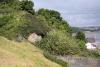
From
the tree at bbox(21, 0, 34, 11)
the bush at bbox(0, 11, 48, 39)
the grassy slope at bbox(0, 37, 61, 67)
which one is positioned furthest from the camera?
the tree at bbox(21, 0, 34, 11)

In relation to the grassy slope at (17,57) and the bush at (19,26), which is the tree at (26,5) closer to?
the bush at (19,26)

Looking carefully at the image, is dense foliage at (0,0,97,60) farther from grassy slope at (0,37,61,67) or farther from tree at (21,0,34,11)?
tree at (21,0,34,11)

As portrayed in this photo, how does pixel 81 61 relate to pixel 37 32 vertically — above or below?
below

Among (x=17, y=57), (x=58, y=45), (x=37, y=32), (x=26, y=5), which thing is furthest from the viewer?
(x=26, y=5)

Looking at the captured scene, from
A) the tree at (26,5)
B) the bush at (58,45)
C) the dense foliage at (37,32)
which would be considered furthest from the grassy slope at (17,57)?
the tree at (26,5)

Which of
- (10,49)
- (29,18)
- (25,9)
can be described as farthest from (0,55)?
(25,9)

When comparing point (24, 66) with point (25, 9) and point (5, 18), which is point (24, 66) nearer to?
point (5, 18)

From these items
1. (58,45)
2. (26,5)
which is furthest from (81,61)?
(26,5)

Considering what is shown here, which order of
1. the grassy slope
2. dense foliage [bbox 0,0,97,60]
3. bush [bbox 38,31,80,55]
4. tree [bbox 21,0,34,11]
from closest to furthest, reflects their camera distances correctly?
the grassy slope → dense foliage [bbox 0,0,97,60] → bush [bbox 38,31,80,55] → tree [bbox 21,0,34,11]

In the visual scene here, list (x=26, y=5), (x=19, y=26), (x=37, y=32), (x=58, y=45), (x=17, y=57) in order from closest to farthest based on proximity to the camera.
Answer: (x=17, y=57)
(x=19, y=26)
(x=58, y=45)
(x=37, y=32)
(x=26, y=5)

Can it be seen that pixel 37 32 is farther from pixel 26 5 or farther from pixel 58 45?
pixel 26 5

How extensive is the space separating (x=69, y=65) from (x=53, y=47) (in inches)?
154

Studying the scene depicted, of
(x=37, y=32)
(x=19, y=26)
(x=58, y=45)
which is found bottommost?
(x=58, y=45)

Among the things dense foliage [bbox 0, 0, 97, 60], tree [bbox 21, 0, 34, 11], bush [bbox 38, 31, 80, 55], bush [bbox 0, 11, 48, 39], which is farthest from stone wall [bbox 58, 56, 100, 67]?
tree [bbox 21, 0, 34, 11]
